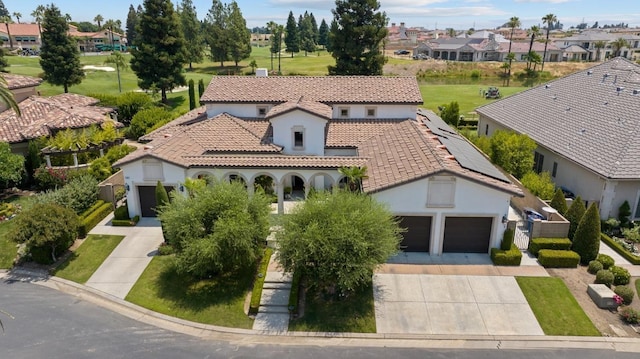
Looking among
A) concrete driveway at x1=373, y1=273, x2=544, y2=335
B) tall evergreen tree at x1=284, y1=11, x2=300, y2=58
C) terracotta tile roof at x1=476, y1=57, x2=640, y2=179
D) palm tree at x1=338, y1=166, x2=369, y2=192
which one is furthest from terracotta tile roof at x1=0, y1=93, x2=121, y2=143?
tall evergreen tree at x1=284, y1=11, x2=300, y2=58

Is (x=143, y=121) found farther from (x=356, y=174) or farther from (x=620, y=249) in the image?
(x=620, y=249)

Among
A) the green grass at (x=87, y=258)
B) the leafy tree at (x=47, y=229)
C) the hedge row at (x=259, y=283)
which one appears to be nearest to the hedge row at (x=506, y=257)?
the hedge row at (x=259, y=283)

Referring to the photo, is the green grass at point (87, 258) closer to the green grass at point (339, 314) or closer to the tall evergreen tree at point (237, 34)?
the green grass at point (339, 314)

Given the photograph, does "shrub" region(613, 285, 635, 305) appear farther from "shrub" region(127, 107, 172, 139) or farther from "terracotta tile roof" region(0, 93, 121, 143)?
"shrub" region(127, 107, 172, 139)

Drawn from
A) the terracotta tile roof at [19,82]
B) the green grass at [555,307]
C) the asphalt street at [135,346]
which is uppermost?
the terracotta tile roof at [19,82]

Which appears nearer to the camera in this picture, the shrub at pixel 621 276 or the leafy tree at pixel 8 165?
the shrub at pixel 621 276
